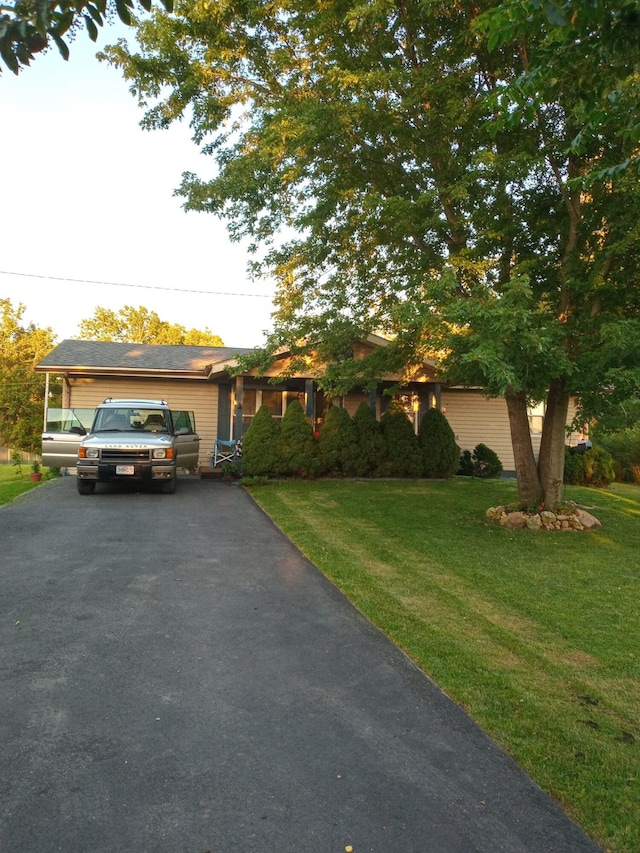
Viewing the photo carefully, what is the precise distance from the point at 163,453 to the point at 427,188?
23.8 ft

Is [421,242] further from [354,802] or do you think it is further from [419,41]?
[354,802]

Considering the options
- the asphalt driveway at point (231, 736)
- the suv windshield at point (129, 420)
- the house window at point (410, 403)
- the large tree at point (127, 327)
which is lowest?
the asphalt driveway at point (231, 736)

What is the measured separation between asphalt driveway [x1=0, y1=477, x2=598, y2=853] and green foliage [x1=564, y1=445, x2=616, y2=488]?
14.0 m

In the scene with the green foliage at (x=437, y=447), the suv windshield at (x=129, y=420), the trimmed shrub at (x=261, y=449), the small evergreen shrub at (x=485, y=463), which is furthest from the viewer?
the small evergreen shrub at (x=485, y=463)

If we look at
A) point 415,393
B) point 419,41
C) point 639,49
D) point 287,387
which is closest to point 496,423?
point 415,393

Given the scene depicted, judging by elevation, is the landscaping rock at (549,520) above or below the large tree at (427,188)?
below

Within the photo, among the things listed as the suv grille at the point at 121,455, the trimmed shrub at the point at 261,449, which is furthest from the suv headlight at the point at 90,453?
the trimmed shrub at the point at 261,449

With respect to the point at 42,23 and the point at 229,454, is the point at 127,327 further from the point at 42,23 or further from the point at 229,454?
the point at 42,23

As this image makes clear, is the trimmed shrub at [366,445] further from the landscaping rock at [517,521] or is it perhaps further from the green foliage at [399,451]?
the landscaping rock at [517,521]

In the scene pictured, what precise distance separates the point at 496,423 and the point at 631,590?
1557cm

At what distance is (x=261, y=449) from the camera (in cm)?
1562

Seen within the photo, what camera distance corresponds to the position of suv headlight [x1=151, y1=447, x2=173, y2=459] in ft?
40.6

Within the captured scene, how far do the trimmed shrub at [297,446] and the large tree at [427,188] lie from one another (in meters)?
3.92

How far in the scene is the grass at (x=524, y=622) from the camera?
3010mm
